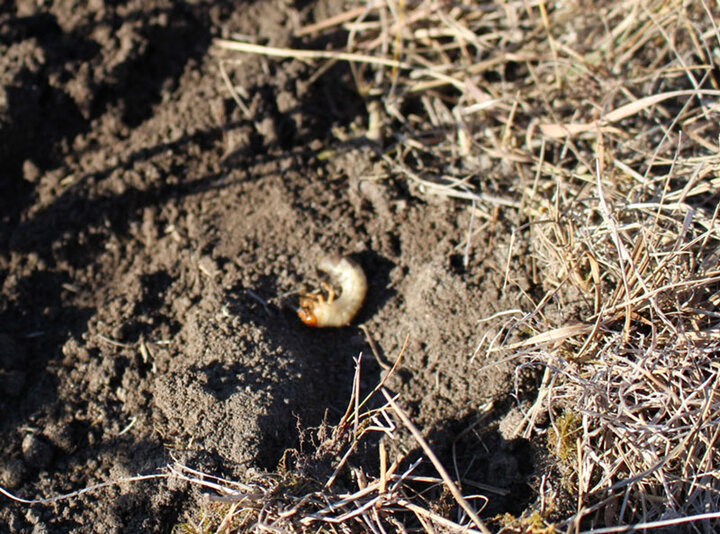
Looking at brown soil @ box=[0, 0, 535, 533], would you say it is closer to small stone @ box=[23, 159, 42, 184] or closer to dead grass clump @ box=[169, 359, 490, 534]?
small stone @ box=[23, 159, 42, 184]

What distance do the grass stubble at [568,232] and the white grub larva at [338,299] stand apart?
0.43 m

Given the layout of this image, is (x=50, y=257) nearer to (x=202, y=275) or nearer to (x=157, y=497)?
(x=202, y=275)

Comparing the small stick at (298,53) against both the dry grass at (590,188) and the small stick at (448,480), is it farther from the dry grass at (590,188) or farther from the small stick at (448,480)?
the small stick at (448,480)

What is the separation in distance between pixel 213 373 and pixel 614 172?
2.25m

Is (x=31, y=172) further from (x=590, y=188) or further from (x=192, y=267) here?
(x=590, y=188)

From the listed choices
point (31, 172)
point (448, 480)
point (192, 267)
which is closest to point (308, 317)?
point (192, 267)

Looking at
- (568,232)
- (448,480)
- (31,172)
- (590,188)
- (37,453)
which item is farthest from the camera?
(31,172)

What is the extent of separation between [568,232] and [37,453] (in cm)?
261

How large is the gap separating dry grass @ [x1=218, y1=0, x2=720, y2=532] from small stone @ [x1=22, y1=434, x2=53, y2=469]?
4.10 feet

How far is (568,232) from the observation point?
9.78ft

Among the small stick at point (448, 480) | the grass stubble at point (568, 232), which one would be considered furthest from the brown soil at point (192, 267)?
the small stick at point (448, 480)

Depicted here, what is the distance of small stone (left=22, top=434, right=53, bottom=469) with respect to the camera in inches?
110

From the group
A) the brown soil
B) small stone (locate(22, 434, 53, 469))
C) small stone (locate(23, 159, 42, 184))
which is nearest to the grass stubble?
the brown soil

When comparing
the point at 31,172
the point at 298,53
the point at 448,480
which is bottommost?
the point at 448,480
